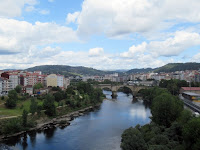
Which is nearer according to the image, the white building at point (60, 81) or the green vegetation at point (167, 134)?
the green vegetation at point (167, 134)

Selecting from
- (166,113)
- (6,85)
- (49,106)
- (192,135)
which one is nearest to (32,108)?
(49,106)

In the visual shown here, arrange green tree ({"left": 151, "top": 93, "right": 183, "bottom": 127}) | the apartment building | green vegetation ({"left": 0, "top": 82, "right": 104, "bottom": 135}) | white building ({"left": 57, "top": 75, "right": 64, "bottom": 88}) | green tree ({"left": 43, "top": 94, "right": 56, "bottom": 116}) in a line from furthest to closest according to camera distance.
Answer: white building ({"left": 57, "top": 75, "right": 64, "bottom": 88})
the apartment building
green tree ({"left": 43, "top": 94, "right": 56, "bottom": 116})
green vegetation ({"left": 0, "top": 82, "right": 104, "bottom": 135})
green tree ({"left": 151, "top": 93, "right": 183, "bottom": 127})

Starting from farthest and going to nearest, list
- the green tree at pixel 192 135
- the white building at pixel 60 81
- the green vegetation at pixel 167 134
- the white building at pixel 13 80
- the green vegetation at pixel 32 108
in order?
the white building at pixel 60 81 < the white building at pixel 13 80 < the green vegetation at pixel 32 108 < the green vegetation at pixel 167 134 < the green tree at pixel 192 135

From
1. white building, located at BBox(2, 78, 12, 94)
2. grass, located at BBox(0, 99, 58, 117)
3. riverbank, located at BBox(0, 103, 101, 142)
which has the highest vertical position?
white building, located at BBox(2, 78, 12, 94)

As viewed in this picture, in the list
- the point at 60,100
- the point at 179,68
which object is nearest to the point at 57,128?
the point at 60,100

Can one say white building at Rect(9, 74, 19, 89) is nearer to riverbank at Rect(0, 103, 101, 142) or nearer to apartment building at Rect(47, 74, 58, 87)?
apartment building at Rect(47, 74, 58, 87)

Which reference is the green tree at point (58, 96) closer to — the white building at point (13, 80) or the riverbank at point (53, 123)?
the riverbank at point (53, 123)

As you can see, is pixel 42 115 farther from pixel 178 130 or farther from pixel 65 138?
pixel 178 130

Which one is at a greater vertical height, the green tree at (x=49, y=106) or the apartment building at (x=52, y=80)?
the apartment building at (x=52, y=80)

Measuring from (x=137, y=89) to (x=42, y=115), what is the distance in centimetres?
2366

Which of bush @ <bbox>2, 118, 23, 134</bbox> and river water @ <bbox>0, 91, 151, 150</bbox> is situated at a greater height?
bush @ <bbox>2, 118, 23, 134</bbox>

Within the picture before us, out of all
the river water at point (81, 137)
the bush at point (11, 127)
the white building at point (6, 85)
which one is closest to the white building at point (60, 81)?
the white building at point (6, 85)

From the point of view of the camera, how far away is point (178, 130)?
1101 cm

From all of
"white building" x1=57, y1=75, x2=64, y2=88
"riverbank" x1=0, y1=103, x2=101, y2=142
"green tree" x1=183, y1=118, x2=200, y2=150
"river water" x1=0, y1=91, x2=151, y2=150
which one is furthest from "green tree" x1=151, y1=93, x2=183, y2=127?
"white building" x1=57, y1=75, x2=64, y2=88
